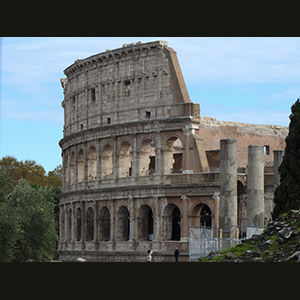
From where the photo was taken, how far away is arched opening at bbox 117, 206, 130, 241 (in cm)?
4872

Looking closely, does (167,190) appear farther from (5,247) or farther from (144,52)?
(5,247)

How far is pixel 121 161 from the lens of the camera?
4925 centimetres

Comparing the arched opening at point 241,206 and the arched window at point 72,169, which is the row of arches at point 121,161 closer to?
the arched window at point 72,169

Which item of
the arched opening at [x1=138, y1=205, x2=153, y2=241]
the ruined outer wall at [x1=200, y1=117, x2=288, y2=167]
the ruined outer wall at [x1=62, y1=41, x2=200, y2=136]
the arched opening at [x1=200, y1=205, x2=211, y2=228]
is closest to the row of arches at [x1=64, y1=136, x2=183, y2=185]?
the ruined outer wall at [x1=62, y1=41, x2=200, y2=136]

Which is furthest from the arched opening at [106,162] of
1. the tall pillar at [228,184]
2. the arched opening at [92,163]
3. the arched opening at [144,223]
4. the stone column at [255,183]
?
the stone column at [255,183]

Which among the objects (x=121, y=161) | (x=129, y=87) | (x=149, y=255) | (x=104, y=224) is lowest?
(x=149, y=255)

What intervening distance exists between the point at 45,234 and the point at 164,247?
895cm

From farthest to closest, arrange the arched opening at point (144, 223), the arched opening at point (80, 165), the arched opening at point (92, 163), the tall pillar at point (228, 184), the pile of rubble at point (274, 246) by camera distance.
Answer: the arched opening at point (80, 165) < the arched opening at point (92, 163) < the arched opening at point (144, 223) < the tall pillar at point (228, 184) < the pile of rubble at point (274, 246)

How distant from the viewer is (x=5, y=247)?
35.4 meters

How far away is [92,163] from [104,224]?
3.80 meters

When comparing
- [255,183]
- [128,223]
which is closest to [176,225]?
[128,223]

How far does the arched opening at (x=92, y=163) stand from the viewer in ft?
170

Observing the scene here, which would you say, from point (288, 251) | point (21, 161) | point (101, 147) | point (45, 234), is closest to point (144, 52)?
point (101, 147)

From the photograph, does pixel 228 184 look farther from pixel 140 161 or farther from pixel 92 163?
pixel 92 163
